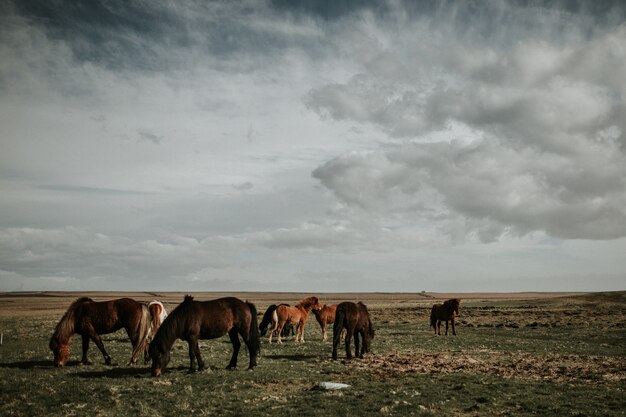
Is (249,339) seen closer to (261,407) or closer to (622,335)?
(261,407)

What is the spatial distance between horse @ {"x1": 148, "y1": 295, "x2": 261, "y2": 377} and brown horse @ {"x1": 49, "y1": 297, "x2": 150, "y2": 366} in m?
2.30

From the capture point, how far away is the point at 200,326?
1521cm

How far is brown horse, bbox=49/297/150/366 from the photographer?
16.4 m

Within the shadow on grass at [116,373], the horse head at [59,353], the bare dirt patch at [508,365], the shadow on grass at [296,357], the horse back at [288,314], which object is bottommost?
the shadow on grass at [296,357]

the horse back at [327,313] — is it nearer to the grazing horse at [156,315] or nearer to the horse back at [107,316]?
the grazing horse at [156,315]

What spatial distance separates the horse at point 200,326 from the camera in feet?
47.8

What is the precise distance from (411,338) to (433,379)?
14.7 meters

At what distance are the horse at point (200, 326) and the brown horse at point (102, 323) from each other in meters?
2.30

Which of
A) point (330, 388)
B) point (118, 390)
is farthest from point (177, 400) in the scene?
point (330, 388)

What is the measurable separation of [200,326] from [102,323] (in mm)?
4474

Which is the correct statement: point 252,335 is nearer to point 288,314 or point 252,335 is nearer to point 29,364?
point 29,364

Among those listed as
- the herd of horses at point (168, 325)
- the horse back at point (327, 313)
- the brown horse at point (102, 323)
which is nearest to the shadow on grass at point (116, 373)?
the herd of horses at point (168, 325)

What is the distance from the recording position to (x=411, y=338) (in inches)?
1143

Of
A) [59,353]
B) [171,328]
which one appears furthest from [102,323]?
[171,328]
